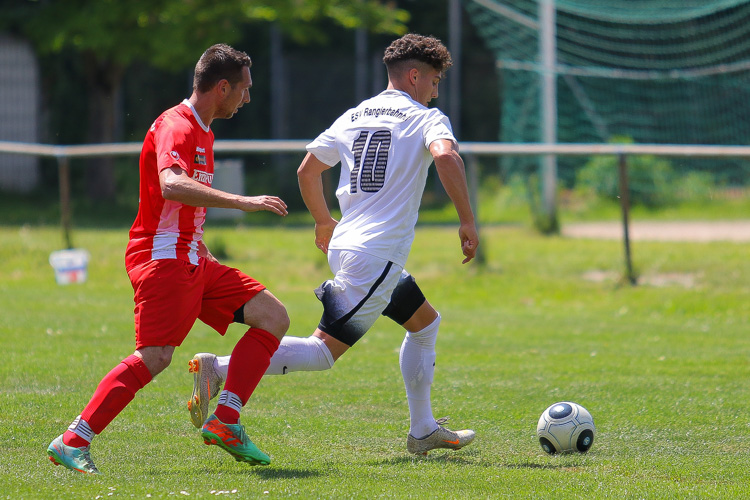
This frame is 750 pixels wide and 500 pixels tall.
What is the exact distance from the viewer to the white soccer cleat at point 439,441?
5.25m

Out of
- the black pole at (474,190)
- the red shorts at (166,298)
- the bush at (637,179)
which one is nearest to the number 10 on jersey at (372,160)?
the red shorts at (166,298)

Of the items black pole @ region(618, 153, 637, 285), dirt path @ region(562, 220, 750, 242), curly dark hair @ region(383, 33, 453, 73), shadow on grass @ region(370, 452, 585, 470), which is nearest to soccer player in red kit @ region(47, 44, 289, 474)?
shadow on grass @ region(370, 452, 585, 470)

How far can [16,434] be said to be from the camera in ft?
17.5

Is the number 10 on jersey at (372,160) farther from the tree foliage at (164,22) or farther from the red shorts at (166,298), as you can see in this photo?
the tree foliage at (164,22)

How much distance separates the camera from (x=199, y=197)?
14.4 ft

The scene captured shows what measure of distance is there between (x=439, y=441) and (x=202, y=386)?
1297 mm

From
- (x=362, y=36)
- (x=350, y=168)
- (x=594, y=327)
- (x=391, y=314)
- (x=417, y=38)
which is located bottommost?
(x=594, y=327)

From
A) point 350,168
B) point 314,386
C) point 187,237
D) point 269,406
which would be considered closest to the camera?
point 187,237

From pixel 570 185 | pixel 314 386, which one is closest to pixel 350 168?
pixel 314 386

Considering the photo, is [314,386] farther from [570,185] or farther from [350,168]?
[570,185]

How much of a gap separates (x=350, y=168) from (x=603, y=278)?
7.57m

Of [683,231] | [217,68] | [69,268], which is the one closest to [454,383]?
[217,68]

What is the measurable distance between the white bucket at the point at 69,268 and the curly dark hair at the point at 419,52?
867 cm

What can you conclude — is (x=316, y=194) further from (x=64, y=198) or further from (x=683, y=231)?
(x=64, y=198)
